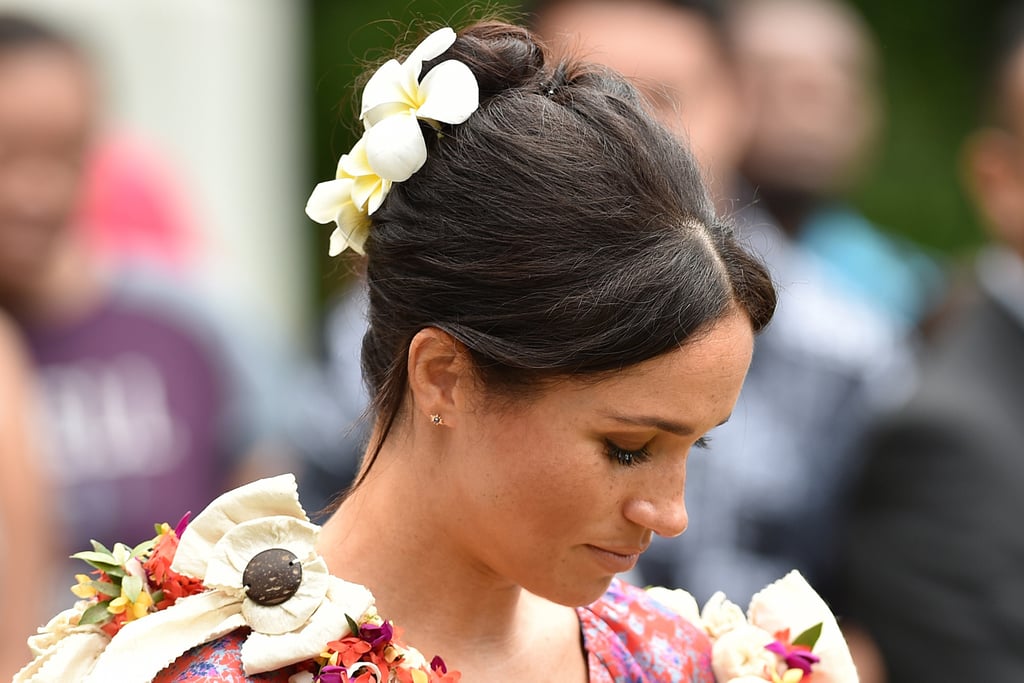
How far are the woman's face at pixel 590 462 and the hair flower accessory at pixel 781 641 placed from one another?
301 mm

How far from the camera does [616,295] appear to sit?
2.20 meters

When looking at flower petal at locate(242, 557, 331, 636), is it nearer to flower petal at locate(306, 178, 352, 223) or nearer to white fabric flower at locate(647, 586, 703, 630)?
flower petal at locate(306, 178, 352, 223)

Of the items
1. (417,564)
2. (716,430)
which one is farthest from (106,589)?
(716,430)

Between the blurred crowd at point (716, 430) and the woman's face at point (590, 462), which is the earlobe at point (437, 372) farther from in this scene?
the blurred crowd at point (716, 430)

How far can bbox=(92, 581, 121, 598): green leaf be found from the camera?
228 centimetres

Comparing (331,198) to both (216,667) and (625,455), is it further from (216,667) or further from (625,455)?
(216,667)

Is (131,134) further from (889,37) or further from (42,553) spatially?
(889,37)

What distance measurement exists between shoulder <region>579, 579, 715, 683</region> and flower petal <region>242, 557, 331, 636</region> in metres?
0.50

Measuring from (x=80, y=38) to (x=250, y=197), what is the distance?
2.65 meters

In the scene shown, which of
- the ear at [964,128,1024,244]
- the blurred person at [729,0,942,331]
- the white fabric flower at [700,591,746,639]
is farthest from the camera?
the blurred person at [729,0,942,331]

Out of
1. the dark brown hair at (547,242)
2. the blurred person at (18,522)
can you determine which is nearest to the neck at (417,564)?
the dark brown hair at (547,242)

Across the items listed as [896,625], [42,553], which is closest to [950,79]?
[896,625]

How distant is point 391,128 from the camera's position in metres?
2.31

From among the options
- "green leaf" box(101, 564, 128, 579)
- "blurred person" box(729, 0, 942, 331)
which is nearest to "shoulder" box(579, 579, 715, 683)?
"green leaf" box(101, 564, 128, 579)
